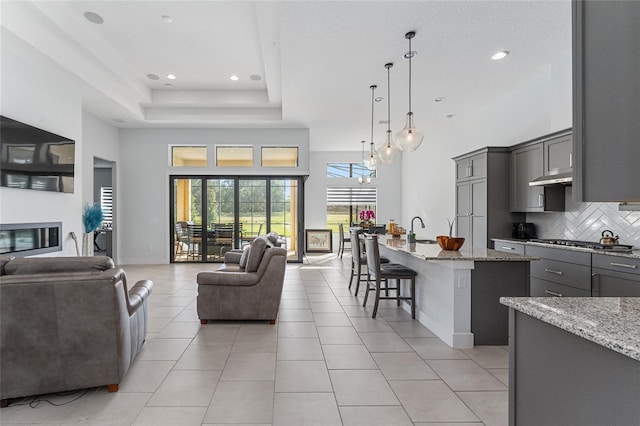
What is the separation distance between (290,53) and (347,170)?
7.03 metres

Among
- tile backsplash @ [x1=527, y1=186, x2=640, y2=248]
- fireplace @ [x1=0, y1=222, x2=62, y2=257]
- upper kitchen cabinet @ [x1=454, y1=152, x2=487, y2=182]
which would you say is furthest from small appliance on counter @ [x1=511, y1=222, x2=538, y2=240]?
fireplace @ [x1=0, y1=222, x2=62, y2=257]

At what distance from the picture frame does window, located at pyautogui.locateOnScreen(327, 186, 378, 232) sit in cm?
42

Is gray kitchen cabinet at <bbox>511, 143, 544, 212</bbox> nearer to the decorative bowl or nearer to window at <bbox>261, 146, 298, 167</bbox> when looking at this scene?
the decorative bowl

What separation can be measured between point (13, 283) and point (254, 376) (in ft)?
5.54

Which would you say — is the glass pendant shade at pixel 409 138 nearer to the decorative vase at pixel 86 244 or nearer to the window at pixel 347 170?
the decorative vase at pixel 86 244

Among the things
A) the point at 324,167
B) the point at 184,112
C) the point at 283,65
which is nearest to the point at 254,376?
the point at 283,65

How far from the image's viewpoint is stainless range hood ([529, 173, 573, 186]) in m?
4.01

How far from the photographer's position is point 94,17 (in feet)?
15.1

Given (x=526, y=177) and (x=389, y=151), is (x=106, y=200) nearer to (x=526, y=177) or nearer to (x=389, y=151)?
(x=389, y=151)

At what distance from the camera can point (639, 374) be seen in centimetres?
92

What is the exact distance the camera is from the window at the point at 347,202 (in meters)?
11.1

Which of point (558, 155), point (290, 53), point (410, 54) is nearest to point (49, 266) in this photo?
point (290, 53)

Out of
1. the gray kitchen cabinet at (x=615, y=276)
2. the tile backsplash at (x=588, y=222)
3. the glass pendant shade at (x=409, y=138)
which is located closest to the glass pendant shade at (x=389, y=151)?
the glass pendant shade at (x=409, y=138)

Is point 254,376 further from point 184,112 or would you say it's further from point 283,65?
point 184,112
